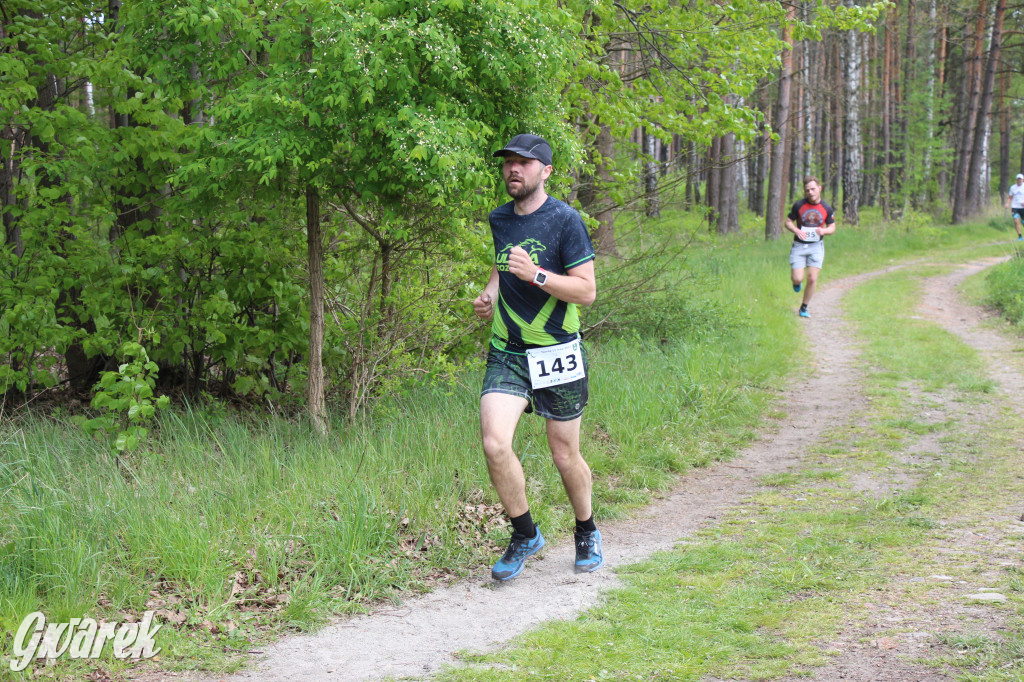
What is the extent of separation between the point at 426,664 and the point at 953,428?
18.3ft

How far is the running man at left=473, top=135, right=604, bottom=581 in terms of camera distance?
4328mm

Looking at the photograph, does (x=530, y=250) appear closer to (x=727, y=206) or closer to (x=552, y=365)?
(x=552, y=365)

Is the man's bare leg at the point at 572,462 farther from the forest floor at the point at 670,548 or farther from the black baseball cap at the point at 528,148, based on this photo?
the black baseball cap at the point at 528,148

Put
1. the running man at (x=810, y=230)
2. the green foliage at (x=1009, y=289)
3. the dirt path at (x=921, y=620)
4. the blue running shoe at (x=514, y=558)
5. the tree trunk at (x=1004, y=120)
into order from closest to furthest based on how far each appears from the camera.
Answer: the dirt path at (x=921, y=620) < the blue running shoe at (x=514, y=558) < the green foliage at (x=1009, y=289) < the running man at (x=810, y=230) < the tree trunk at (x=1004, y=120)

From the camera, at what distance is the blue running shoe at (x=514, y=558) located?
450 cm

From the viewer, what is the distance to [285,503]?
475 cm

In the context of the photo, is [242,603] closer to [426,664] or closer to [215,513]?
[215,513]

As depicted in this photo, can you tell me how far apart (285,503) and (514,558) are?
129 cm

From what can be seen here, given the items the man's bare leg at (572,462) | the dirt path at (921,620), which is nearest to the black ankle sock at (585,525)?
the man's bare leg at (572,462)

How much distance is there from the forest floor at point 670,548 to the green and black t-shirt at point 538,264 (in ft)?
4.17

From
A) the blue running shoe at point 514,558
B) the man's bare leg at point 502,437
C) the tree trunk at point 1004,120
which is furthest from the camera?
the tree trunk at point 1004,120

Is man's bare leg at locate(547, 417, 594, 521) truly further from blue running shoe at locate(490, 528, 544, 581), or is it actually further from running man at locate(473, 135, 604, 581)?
blue running shoe at locate(490, 528, 544, 581)

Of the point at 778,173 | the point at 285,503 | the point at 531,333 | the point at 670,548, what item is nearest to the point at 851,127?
the point at 778,173

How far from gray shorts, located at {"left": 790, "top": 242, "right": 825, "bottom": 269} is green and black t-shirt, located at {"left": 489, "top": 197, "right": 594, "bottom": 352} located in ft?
31.7
